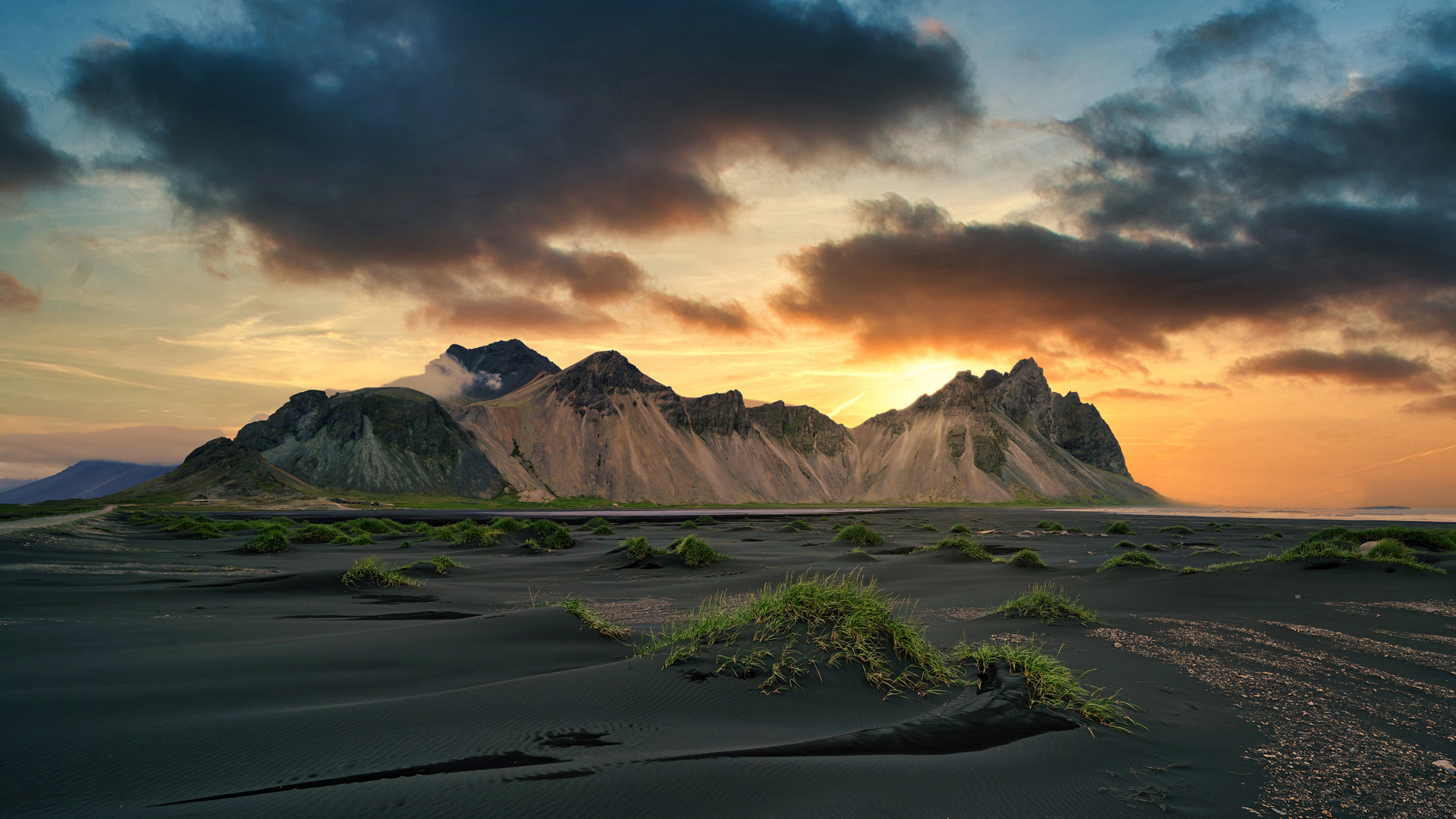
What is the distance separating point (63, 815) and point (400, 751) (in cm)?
193

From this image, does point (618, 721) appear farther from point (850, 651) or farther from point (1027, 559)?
point (1027, 559)

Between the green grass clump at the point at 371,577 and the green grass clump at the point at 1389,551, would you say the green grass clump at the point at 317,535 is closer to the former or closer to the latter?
the green grass clump at the point at 371,577

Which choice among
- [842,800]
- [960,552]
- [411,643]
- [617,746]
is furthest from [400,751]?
[960,552]

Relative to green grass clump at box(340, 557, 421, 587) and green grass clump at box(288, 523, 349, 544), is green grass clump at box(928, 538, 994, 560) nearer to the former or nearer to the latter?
green grass clump at box(340, 557, 421, 587)

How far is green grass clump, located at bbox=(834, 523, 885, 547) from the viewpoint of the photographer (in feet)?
111

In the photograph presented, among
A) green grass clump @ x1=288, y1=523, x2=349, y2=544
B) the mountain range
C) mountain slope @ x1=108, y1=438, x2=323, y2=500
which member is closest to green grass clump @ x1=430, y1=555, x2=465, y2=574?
green grass clump @ x1=288, y1=523, x2=349, y2=544

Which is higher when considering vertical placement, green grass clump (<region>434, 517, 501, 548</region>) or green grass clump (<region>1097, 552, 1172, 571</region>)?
green grass clump (<region>1097, 552, 1172, 571</region>)

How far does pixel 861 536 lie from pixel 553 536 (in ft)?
53.7

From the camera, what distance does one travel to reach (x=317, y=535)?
3219 centimetres

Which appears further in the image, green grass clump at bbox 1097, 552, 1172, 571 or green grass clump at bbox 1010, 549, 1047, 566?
green grass clump at bbox 1010, 549, 1047, 566

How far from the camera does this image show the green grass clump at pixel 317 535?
31562 mm

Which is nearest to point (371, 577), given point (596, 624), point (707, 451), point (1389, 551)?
point (596, 624)

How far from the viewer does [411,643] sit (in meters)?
9.49

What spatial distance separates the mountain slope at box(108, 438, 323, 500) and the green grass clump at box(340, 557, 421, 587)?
99325mm
